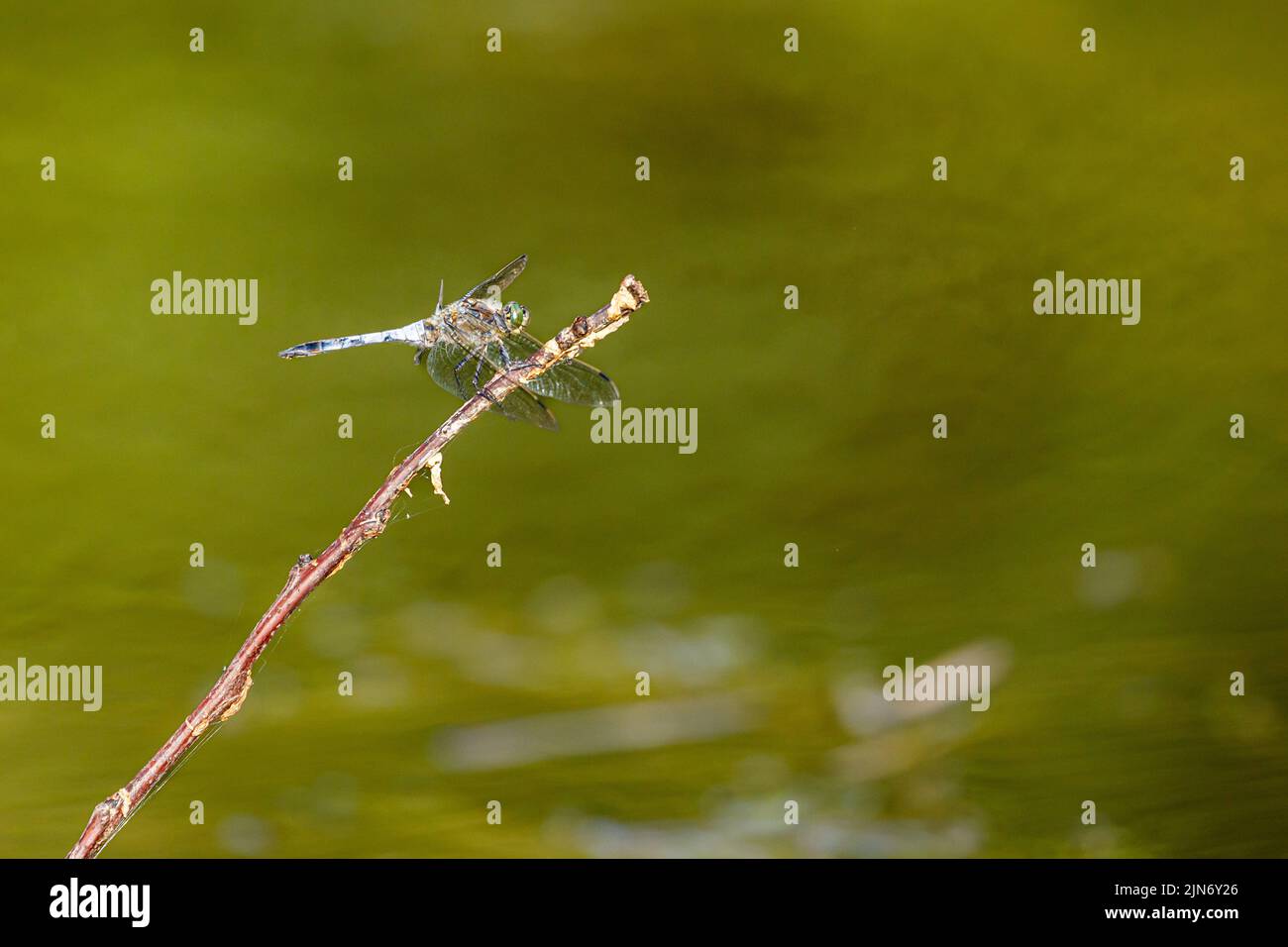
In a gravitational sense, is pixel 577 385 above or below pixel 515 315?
below

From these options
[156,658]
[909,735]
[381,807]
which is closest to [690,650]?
[909,735]

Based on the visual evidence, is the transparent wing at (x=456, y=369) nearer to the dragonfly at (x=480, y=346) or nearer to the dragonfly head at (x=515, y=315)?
the dragonfly at (x=480, y=346)

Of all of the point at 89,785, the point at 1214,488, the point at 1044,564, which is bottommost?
the point at 89,785

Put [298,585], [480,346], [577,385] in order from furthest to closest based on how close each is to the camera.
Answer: [480,346], [577,385], [298,585]

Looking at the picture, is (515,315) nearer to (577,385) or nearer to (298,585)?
(577,385)

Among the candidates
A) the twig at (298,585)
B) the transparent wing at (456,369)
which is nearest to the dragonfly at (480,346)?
the transparent wing at (456,369)

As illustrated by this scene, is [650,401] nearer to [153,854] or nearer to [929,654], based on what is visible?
[929,654]

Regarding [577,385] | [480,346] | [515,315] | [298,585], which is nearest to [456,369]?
[480,346]
